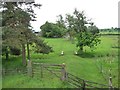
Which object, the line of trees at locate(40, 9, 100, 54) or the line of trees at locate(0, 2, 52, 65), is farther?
the line of trees at locate(40, 9, 100, 54)

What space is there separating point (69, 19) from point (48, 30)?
3408 centimetres

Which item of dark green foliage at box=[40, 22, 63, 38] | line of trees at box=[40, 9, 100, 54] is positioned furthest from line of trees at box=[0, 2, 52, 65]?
dark green foliage at box=[40, 22, 63, 38]

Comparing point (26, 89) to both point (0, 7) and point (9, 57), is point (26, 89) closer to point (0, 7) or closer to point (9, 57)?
point (0, 7)

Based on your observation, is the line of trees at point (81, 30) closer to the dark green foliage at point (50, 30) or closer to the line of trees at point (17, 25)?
the line of trees at point (17, 25)

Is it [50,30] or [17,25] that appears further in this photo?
→ [50,30]

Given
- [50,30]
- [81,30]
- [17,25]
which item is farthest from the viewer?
[50,30]

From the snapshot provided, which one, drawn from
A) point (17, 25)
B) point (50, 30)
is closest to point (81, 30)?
point (17, 25)

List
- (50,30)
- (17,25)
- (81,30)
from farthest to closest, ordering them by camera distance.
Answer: (50,30) < (81,30) < (17,25)

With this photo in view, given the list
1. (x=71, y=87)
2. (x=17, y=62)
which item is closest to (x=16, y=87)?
(x=71, y=87)

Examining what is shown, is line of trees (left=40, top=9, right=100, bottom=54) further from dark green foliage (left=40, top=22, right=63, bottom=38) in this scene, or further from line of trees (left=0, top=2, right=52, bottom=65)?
dark green foliage (left=40, top=22, right=63, bottom=38)

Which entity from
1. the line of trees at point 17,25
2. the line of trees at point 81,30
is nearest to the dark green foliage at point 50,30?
the line of trees at point 81,30

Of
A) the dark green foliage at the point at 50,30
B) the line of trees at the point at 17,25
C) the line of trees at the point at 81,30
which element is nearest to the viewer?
the line of trees at the point at 17,25

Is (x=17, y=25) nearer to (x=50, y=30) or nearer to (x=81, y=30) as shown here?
(x=81, y=30)

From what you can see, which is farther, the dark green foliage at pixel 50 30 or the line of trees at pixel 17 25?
the dark green foliage at pixel 50 30
